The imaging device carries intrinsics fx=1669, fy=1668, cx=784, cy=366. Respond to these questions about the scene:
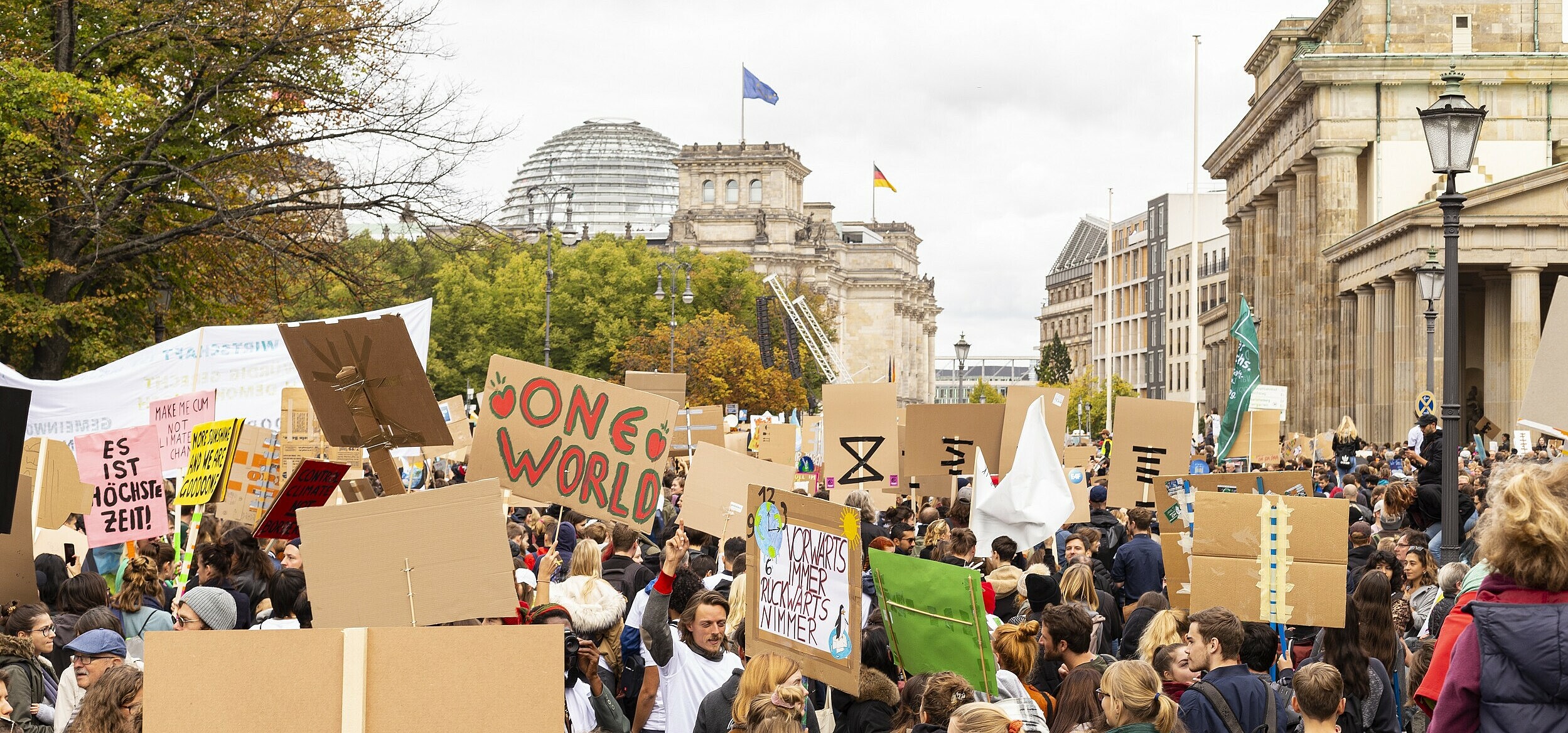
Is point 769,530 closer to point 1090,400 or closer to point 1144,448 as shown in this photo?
point 1144,448

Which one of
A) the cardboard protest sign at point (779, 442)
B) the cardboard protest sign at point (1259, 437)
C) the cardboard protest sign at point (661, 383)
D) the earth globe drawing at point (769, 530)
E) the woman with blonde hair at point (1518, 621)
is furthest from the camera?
the cardboard protest sign at point (1259, 437)

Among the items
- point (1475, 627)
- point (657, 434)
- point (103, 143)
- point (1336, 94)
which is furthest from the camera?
point (1336, 94)

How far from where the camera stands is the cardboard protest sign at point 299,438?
17406 mm

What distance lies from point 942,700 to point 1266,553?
2779mm

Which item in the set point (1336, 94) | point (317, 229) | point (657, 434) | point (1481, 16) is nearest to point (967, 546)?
point (657, 434)

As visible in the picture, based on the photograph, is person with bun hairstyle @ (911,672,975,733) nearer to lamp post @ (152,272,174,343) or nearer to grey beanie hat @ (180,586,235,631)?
grey beanie hat @ (180,586,235,631)

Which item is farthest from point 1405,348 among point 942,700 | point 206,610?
point 942,700

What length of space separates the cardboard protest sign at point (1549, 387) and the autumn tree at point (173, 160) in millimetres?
17243

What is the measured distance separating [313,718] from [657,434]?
5.38 metres

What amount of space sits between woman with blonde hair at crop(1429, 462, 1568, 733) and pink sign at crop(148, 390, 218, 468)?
1234 centimetres

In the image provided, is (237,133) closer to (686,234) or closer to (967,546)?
(967,546)

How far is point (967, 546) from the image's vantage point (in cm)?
1087

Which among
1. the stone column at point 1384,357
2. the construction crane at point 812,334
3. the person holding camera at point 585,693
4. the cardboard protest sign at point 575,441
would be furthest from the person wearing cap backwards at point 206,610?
the construction crane at point 812,334

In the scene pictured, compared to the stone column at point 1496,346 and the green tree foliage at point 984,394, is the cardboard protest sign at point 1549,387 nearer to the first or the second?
the stone column at point 1496,346
